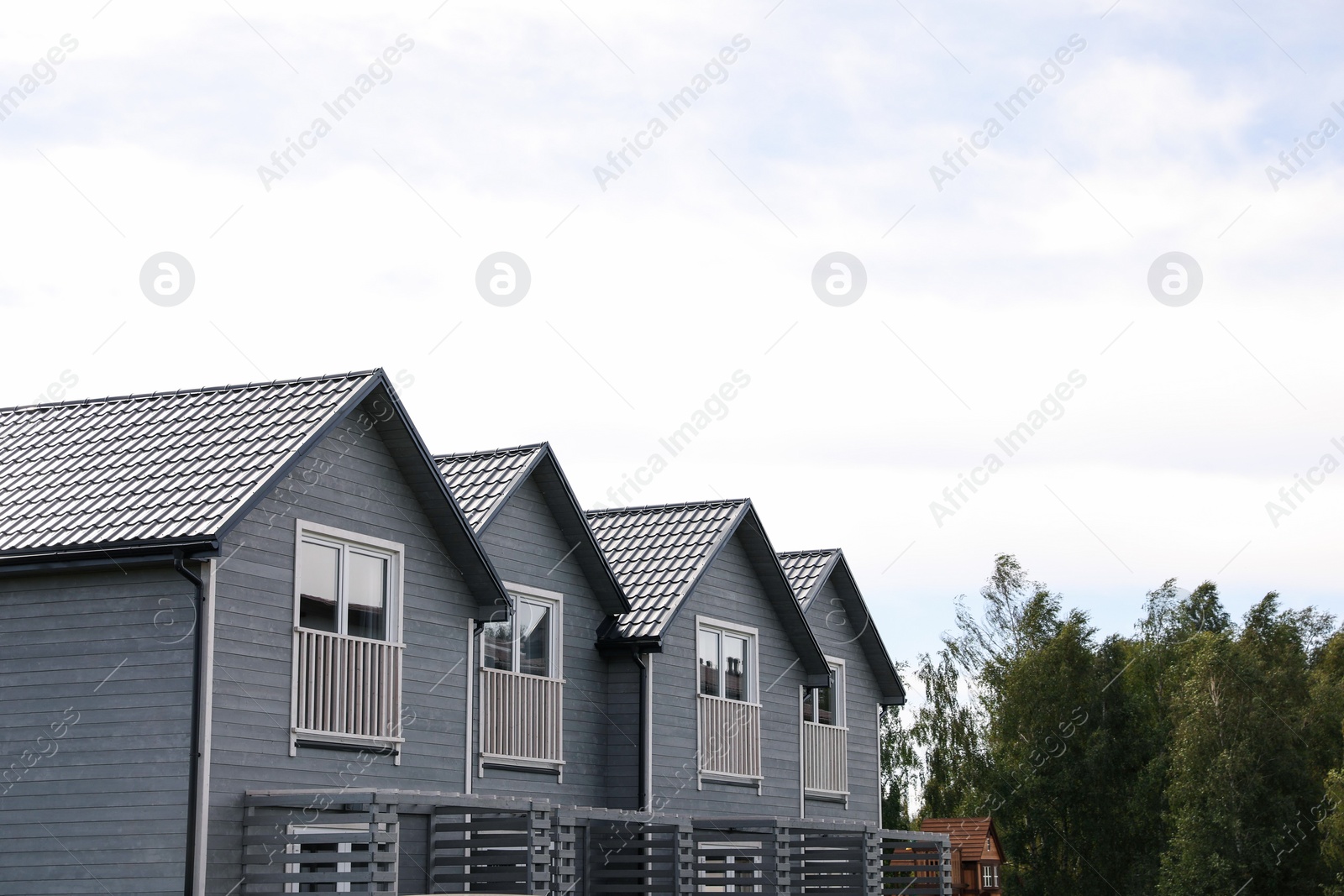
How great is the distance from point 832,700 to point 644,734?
680cm

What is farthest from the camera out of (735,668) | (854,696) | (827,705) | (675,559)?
(854,696)

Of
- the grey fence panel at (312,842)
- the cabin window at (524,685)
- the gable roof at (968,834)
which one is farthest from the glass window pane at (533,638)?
the gable roof at (968,834)

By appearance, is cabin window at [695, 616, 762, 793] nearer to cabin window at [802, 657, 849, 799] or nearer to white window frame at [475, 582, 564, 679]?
cabin window at [802, 657, 849, 799]

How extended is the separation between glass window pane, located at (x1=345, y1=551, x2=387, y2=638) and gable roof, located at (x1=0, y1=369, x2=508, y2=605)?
3.39ft

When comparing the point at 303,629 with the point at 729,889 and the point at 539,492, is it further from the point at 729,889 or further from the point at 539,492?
the point at 729,889

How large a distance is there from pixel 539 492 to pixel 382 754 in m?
5.19

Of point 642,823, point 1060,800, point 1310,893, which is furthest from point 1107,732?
point 642,823

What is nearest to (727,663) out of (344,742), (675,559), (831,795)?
(675,559)

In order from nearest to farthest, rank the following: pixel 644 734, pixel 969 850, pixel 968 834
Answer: pixel 644 734 < pixel 969 850 < pixel 968 834

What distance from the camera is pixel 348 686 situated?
15805 mm

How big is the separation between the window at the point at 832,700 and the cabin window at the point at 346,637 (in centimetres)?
1114

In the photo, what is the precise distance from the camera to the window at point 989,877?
46.0 metres

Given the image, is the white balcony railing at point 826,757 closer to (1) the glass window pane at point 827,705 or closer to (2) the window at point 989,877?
(1) the glass window pane at point 827,705

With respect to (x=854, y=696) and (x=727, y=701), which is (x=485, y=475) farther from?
(x=854, y=696)
